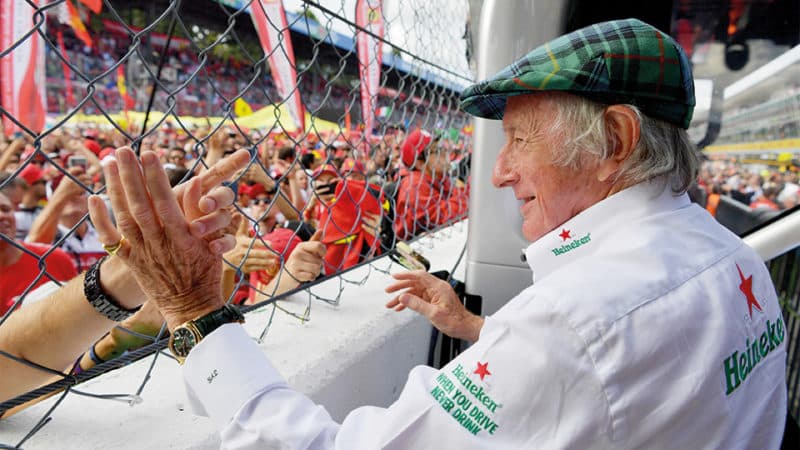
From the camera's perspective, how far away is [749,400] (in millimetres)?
826

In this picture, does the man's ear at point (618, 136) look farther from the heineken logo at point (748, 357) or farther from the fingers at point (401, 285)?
the fingers at point (401, 285)

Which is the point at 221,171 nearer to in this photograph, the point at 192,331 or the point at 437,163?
the point at 192,331

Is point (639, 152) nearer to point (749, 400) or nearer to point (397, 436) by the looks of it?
point (749, 400)

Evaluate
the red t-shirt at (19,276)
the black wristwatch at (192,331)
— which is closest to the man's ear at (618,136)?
the black wristwatch at (192,331)

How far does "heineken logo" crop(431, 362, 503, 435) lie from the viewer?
68 centimetres

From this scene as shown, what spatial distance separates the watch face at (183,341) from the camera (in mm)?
858

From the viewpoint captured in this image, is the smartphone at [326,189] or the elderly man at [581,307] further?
the smartphone at [326,189]

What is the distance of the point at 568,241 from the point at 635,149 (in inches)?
7.0

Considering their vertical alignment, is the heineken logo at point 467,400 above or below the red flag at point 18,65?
below

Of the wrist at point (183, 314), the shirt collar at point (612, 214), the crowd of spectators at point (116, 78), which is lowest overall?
the shirt collar at point (612, 214)

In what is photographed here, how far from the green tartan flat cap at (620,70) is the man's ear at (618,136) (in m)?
0.02

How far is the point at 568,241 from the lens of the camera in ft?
2.98

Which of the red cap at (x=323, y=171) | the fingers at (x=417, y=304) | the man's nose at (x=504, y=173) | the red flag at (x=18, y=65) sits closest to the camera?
the man's nose at (x=504, y=173)

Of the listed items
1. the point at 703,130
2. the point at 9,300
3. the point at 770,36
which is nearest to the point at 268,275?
the point at 9,300
